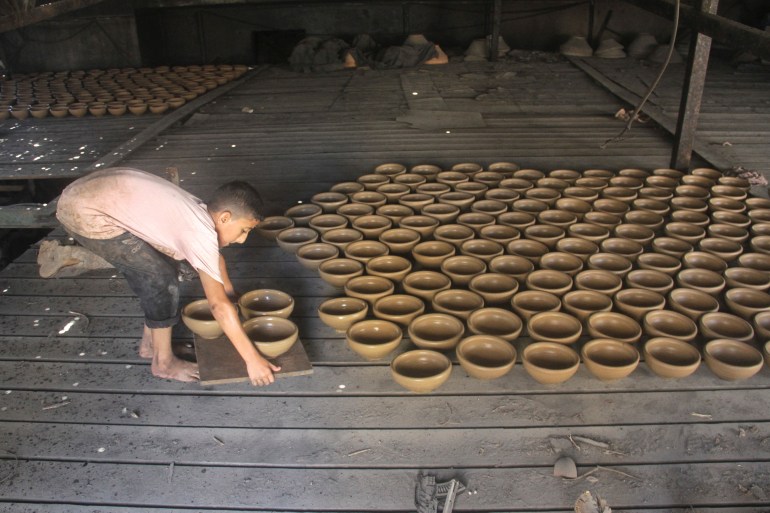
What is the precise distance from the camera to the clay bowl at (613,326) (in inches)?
86.1

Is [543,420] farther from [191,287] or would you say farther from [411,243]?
[191,287]

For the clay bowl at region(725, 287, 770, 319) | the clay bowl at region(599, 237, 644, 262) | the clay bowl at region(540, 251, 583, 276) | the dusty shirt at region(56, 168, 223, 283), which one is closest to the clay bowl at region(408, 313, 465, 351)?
the clay bowl at region(540, 251, 583, 276)

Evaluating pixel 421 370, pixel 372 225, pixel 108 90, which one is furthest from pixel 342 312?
pixel 108 90

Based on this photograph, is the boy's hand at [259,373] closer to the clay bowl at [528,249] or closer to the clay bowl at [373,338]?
the clay bowl at [373,338]

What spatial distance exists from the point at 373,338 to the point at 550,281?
83 centimetres

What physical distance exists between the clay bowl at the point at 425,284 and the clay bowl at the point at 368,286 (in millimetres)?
80

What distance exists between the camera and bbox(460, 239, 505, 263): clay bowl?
2711 mm

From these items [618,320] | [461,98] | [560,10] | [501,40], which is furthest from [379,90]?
[618,320]

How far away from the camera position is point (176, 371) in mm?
2154

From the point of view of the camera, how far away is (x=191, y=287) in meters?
2.76

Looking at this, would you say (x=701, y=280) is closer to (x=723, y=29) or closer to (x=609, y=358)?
(x=609, y=358)

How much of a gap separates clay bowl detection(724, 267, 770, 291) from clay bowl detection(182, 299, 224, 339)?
2106 millimetres

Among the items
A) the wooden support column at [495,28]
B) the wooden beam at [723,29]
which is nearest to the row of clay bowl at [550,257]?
the wooden beam at [723,29]

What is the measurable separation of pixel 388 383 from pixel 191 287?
1182mm
